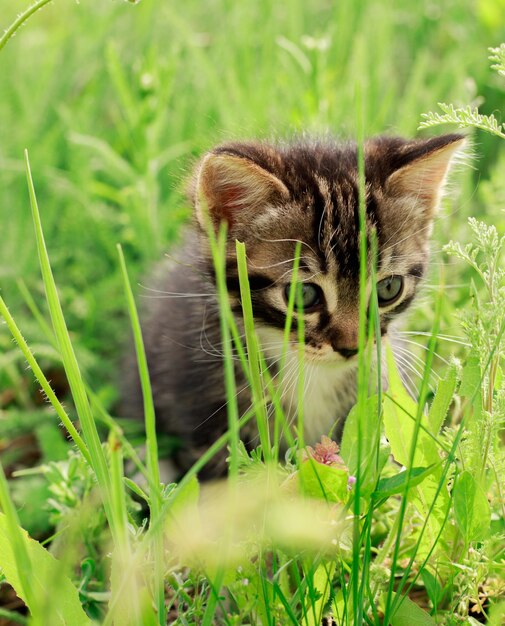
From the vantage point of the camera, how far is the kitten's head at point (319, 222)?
5.50 feet

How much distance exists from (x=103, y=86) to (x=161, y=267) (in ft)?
3.67

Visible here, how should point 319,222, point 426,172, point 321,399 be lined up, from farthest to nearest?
point 321,399, point 426,172, point 319,222

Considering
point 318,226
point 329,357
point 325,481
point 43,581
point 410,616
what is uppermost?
point 318,226

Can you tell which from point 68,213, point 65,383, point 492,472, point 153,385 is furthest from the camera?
point 68,213

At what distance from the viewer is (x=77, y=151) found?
9.37ft

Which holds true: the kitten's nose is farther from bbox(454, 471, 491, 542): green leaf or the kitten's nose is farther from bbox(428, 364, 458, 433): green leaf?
bbox(454, 471, 491, 542): green leaf

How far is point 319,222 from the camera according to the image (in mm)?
1692

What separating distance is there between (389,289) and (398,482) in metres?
0.60

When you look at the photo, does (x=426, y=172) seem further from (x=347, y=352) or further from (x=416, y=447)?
(x=416, y=447)

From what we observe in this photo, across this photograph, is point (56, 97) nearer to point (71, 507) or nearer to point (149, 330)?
point (149, 330)

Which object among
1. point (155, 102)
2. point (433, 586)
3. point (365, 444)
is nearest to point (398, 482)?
point (365, 444)

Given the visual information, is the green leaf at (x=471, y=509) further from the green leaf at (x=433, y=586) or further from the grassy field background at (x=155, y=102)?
the grassy field background at (x=155, y=102)

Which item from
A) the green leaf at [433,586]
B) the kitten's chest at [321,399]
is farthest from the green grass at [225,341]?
the kitten's chest at [321,399]

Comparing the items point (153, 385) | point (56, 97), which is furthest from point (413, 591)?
point (56, 97)
